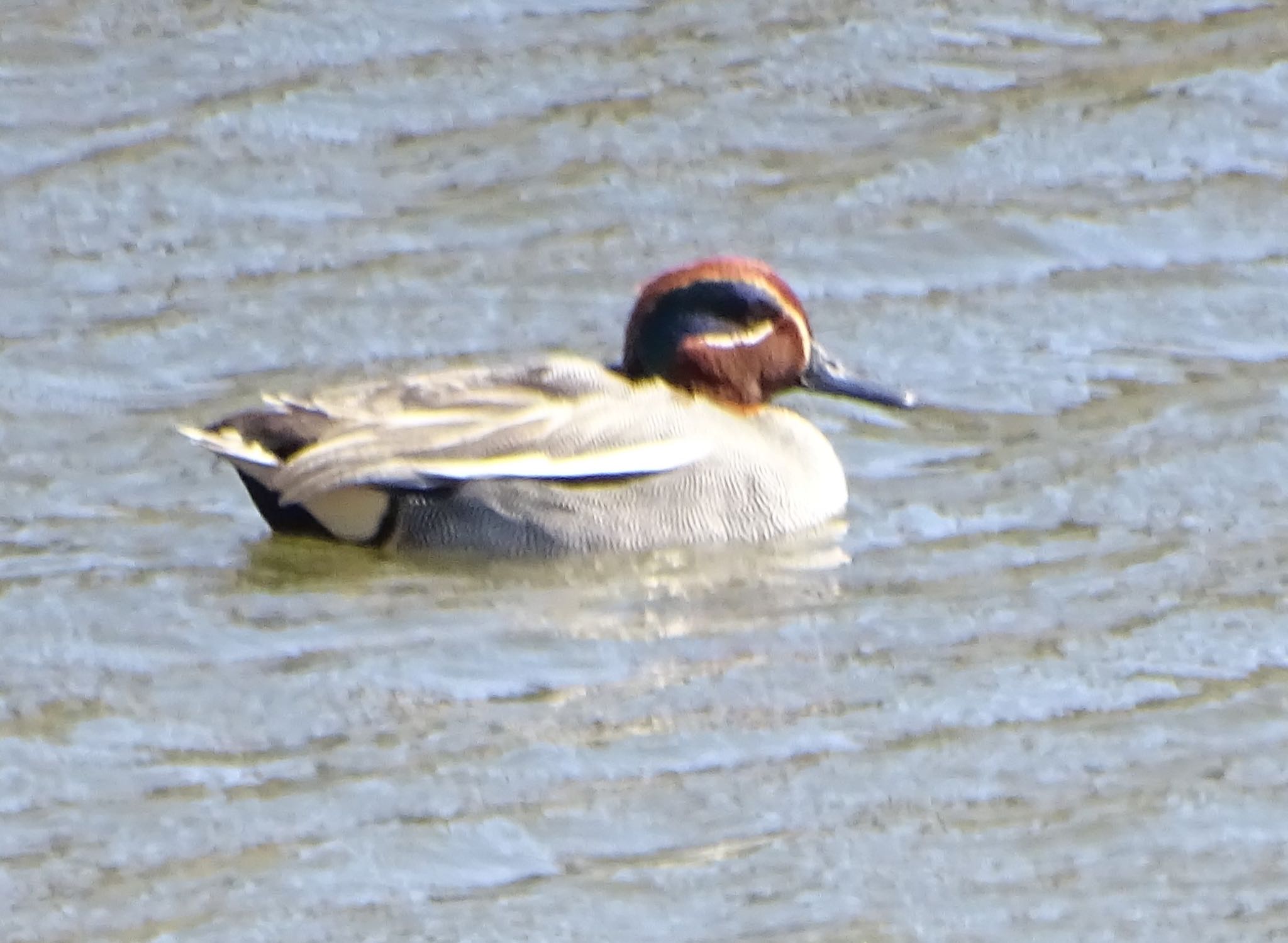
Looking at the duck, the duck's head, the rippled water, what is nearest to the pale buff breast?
the duck

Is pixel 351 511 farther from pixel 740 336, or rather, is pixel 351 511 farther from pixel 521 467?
pixel 740 336

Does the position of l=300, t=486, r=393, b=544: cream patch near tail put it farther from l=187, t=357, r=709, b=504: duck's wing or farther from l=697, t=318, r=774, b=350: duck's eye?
l=697, t=318, r=774, b=350: duck's eye

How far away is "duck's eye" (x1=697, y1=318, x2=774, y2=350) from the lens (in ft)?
34.6

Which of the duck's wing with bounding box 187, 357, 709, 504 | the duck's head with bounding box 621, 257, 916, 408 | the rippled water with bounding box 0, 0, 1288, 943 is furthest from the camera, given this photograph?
A: the duck's head with bounding box 621, 257, 916, 408

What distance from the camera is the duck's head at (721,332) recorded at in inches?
413

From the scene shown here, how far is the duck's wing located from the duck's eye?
373 mm

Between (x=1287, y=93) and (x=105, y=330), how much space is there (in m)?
4.83

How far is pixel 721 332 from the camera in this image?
1055cm

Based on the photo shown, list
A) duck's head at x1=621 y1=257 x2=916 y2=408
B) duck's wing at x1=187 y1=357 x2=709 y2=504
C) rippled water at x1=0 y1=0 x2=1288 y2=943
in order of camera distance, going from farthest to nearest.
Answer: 1. duck's head at x1=621 y1=257 x2=916 y2=408
2. duck's wing at x1=187 y1=357 x2=709 y2=504
3. rippled water at x1=0 y1=0 x2=1288 y2=943

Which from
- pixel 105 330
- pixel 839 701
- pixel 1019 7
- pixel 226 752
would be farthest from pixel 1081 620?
pixel 1019 7

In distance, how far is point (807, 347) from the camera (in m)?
10.7

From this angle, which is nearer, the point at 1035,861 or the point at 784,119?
the point at 1035,861

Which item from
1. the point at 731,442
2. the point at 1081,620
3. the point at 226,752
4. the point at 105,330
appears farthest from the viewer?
the point at 105,330

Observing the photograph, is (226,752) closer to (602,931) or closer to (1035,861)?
(602,931)
